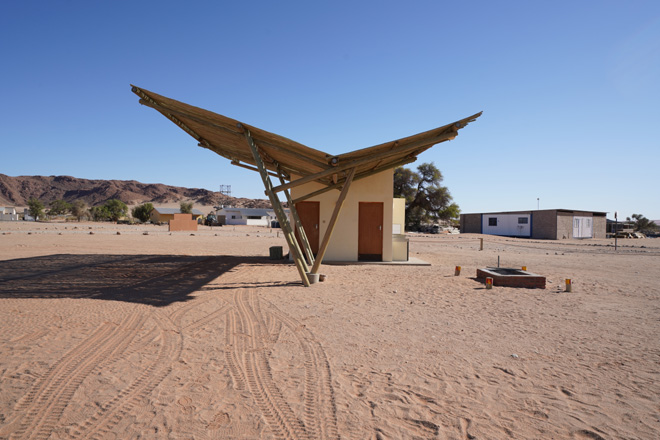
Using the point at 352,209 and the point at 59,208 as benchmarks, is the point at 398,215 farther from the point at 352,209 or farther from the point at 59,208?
the point at 59,208

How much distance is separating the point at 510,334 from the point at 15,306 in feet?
28.5

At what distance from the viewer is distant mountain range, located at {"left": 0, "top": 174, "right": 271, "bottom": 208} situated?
132625 mm

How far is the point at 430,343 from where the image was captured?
4.90 metres

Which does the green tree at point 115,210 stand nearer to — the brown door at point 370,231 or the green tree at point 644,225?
the brown door at point 370,231

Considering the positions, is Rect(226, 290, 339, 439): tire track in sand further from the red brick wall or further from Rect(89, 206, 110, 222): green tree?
Rect(89, 206, 110, 222): green tree

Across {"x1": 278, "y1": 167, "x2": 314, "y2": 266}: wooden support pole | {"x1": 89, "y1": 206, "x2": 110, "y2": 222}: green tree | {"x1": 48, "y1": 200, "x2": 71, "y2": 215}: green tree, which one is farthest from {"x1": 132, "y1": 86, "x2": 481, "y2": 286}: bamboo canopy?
{"x1": 48, "y1": 200, "x2": 71, "y2": 215}: green tree

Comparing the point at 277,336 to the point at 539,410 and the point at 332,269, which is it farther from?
the point at 332,269

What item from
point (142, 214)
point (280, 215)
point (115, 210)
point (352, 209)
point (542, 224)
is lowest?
point (280, 215)

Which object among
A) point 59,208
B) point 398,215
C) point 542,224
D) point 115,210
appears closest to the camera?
point 398,215

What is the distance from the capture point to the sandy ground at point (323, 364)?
295 cm

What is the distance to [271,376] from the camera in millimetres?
3805

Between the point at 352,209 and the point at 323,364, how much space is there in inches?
364

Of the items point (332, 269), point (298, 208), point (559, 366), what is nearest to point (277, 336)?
point (559, 366)

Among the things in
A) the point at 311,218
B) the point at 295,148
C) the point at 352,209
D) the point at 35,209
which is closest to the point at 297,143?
the point at 295,148
